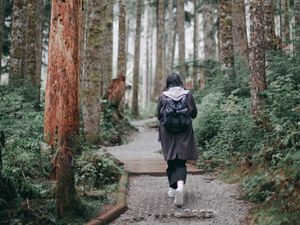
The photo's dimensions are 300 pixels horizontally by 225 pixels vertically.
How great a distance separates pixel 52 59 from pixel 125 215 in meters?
2.72

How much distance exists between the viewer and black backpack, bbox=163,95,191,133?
24.0 ft

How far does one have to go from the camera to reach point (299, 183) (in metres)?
5.96

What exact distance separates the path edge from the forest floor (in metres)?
0.08

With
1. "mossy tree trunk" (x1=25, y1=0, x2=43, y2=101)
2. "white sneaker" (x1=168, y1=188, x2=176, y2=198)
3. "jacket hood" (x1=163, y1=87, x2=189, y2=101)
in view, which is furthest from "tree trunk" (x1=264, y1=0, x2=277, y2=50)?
"mossy tree trunk" (x1=25, y1=0, x2=43, y2=101)

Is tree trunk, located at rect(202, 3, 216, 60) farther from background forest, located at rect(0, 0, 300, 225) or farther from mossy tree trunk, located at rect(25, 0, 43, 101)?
mossy tree trunk, located at rect(25, 0, 43, 101)

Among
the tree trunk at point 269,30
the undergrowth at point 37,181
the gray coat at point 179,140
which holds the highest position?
the tree trunk at point 269,30

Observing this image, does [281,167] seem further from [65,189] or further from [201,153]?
[201,153]

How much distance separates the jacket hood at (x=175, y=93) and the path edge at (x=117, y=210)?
1899mm

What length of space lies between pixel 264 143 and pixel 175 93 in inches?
80.1

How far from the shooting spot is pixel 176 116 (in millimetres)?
7340

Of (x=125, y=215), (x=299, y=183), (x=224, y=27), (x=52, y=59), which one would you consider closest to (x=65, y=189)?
(x=125, y=215)

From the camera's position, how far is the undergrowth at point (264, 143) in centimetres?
575

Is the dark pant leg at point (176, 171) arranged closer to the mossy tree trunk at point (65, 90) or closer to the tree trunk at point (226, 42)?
the mossy tree trunk at point (65, 90)

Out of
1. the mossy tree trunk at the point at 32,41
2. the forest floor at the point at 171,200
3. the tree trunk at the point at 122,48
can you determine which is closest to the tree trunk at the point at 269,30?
the forest floor at the point at 171,200
